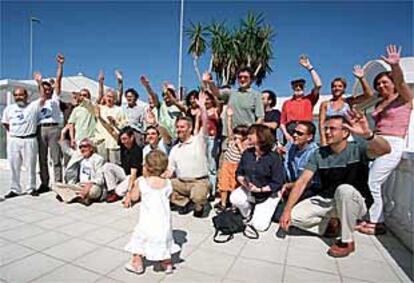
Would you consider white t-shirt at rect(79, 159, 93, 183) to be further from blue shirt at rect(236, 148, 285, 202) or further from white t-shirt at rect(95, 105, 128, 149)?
blue shirt at rect(236, 148, 285, 202)

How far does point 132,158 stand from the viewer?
15.0ft

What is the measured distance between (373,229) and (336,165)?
0.81 meters

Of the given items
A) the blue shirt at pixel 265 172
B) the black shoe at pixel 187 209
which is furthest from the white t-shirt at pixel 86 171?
the blue shirt at pixel 265 172

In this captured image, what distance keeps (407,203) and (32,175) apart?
15.0 feet

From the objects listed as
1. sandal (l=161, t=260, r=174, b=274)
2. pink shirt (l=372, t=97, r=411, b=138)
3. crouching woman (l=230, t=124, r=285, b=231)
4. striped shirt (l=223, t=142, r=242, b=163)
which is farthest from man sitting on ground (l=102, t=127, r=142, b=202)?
pink shirt (l=372, t=97, r=411, b=138)

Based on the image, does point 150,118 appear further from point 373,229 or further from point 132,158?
point 373,229

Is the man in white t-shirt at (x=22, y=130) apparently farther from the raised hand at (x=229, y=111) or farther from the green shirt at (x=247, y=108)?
the green shirt at (x=247, y=108)

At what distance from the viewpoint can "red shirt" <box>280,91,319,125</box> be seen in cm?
452

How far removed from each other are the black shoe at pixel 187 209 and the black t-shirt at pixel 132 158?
0.88m

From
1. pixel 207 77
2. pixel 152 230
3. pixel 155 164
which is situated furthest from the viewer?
pixel 207 77

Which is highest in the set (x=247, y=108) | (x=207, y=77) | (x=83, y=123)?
(x=207, y=77)

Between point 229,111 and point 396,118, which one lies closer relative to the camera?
point 396,118

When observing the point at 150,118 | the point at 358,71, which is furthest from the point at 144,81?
the point at 358,71

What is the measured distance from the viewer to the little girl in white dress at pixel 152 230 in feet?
7.67
